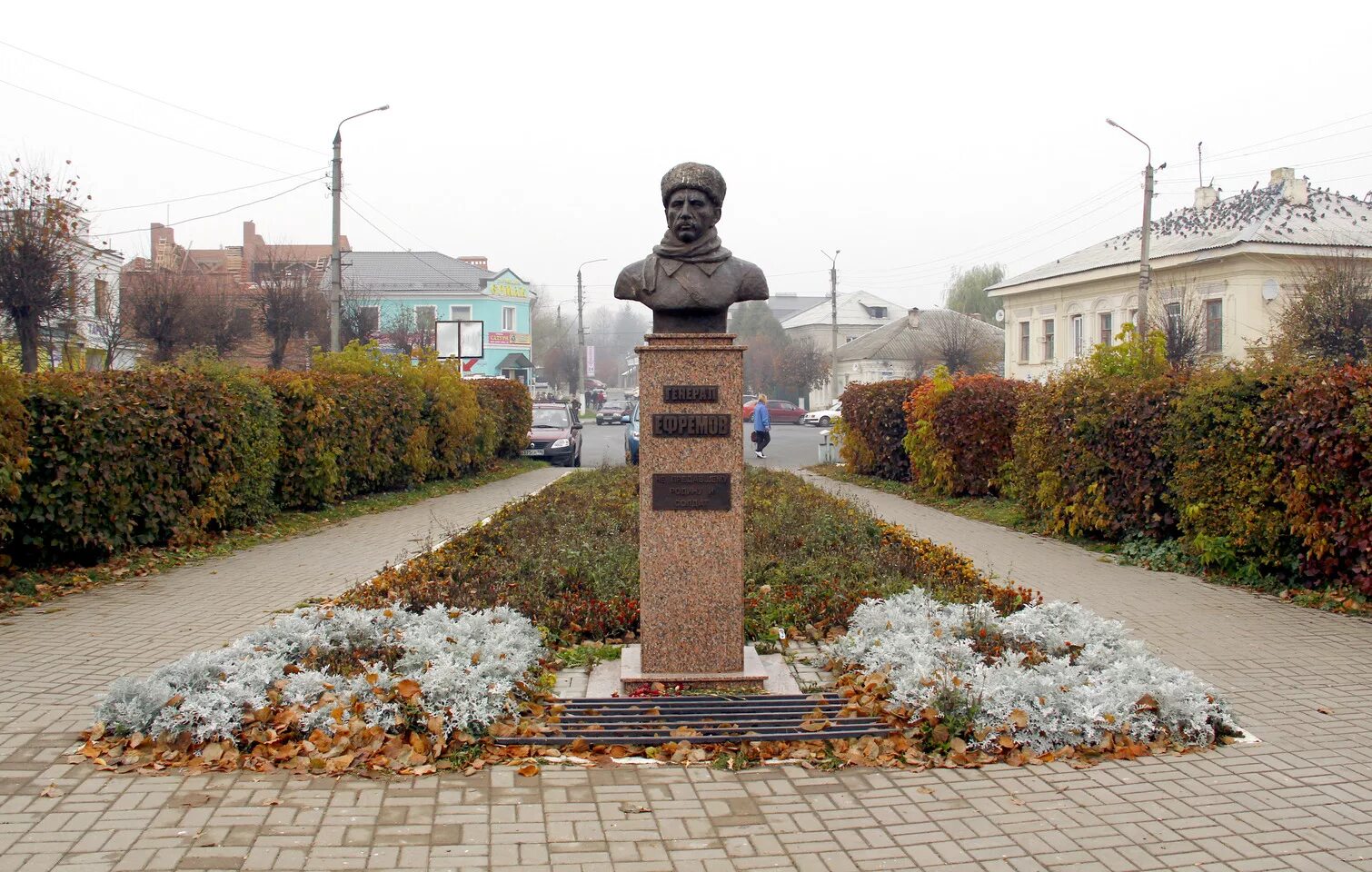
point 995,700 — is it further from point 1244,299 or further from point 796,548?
point 1244,299

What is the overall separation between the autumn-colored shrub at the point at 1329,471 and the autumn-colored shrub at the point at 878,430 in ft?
37.3

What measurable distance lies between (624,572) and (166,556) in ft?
16.7

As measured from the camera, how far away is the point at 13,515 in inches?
359

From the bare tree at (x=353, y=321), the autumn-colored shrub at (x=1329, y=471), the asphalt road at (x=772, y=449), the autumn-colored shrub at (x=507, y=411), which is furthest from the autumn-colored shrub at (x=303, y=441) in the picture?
the bare tree at (x=353, y=321)

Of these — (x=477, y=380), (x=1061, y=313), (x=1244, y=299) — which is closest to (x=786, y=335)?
(x=1061, y=313)

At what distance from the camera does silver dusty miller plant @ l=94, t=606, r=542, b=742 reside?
5.25 meters

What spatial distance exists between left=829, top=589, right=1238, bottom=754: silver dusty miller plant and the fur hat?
2.76 meters

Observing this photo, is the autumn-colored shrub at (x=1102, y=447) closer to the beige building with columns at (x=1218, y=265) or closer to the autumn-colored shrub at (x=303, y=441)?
the autumn-colored shrub at (x=303, y=441)

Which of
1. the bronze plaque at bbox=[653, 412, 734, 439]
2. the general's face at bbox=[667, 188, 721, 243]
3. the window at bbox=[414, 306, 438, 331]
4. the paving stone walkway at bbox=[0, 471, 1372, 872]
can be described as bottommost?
the paving stone walkway at bbox=[0, 471, 1372, 872]

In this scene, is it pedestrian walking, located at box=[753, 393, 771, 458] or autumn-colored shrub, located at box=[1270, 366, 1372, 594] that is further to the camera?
pedestrian walking, located at box=[753, 393, 771, 458]

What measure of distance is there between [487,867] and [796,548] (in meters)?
6.60

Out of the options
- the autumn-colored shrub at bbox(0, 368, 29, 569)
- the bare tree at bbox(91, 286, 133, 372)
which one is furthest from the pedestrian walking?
the autumn-colored shrub at bbox(0, 368, 29, 569)

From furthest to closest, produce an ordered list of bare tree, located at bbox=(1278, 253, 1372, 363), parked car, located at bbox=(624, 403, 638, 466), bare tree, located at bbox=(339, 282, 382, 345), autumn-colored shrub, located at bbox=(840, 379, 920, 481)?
bare tree, located at bbox=(339, 282, 382, 345)
parked car, located at bbox=(624, 403, 638, 466)
bare tree, located at bbox=(1278, 253, 1372, 363)
autumn-colored shrub, located at bbox=(840, 379, 920, 481)

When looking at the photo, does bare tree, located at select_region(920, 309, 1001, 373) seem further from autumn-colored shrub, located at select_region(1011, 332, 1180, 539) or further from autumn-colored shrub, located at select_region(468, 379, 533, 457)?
autumn-colored shrub, located at select_region(1011, 332, 1180, 539)
